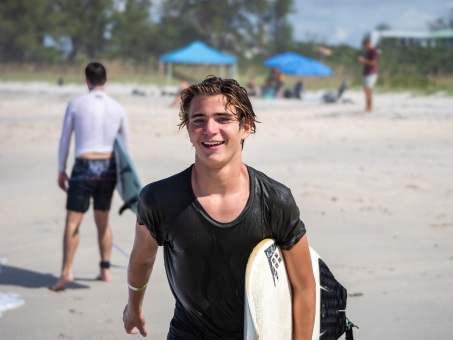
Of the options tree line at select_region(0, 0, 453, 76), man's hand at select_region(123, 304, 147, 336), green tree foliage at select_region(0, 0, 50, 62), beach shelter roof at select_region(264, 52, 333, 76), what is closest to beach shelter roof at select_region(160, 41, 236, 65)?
beach shelter roof at select_region(264, 52, 333, 76)

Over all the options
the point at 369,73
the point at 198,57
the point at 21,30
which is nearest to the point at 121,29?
the point at 21,30

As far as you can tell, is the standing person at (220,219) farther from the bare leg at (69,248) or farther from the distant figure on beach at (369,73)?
the distant figure on beach at (369,73)

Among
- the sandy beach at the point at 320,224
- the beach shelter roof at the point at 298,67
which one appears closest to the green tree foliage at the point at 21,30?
the beach shelter roof at the point at 298,67

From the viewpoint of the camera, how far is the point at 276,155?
42.7 ft

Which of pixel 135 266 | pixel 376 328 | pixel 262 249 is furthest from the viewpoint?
pixel 376 328

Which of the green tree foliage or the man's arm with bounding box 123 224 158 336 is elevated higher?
the green tree foliage

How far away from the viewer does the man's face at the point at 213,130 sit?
3.01 meters

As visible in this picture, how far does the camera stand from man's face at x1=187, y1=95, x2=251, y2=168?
3008mm

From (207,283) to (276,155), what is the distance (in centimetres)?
998

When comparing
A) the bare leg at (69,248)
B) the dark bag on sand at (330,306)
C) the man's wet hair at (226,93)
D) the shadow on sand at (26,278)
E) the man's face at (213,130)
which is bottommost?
the shadow on sand at (26,278)

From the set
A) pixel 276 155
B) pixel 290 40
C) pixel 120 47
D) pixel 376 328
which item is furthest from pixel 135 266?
pixel 290 40

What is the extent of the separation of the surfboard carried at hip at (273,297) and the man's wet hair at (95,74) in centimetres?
372

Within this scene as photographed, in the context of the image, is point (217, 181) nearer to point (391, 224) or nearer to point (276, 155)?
point (391, 224)

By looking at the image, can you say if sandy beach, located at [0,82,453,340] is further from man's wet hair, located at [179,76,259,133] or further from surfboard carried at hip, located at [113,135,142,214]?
man's wet hair, located at [179,76,259,133]
